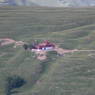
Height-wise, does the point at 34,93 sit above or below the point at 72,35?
below

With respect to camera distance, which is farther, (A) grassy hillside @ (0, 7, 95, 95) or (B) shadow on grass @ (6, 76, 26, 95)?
(B) shadow on grass @ (6, 76, 26, 95)

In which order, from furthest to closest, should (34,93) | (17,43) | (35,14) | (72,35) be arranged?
1. (35,14)
2. (72,35)
3. (17,43)
4. (34,93)

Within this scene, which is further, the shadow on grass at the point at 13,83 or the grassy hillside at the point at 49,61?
the shadow on grass at the point at 13,83

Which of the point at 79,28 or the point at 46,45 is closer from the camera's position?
the point at 46,45

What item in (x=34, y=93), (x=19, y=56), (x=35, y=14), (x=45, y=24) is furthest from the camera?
(x=35, y=14)

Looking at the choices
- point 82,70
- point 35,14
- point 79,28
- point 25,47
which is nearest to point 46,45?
point 25,47

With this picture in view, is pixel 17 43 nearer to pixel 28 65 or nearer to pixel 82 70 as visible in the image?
pixel 28 65

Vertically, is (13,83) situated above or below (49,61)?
below

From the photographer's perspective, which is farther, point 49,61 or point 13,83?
point 49,61
